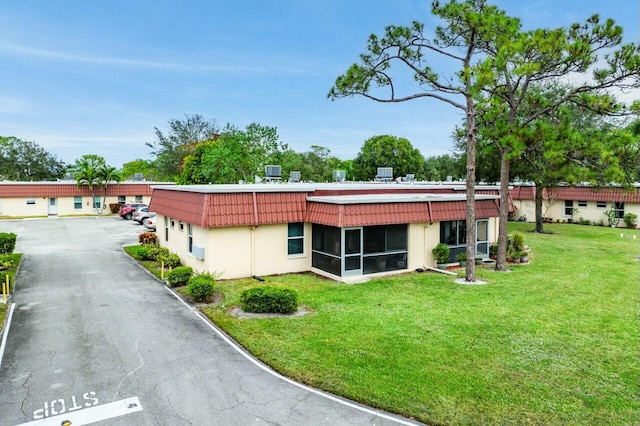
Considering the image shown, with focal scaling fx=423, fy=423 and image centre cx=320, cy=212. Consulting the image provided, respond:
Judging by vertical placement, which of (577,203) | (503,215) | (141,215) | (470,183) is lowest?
(141,215)

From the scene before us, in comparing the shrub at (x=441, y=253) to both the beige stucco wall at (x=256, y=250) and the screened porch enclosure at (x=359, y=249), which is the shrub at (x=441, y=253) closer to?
the beige stucco wall at (x=256, y=250)

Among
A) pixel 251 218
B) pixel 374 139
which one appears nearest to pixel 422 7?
pixel 251 218

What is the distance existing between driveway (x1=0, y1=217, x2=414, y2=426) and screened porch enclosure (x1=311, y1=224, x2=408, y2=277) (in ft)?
18.7

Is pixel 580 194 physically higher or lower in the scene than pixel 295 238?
higher

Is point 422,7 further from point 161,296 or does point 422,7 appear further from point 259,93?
point 259,93

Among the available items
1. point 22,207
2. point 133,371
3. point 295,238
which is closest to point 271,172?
point 295,238

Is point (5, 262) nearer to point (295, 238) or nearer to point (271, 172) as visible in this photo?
point (295, 238)

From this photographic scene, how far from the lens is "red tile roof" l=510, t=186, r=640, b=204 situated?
31.8 metres

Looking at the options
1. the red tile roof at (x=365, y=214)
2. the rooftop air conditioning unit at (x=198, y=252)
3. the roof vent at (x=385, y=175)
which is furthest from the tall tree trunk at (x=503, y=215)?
the roof vent at (x=385, y=175)

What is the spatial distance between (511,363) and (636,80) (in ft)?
37.9

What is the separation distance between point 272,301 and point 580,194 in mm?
32571

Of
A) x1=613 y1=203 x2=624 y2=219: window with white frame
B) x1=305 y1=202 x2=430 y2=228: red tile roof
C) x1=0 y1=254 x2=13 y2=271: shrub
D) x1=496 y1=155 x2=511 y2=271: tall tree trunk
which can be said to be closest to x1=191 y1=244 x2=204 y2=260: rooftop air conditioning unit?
x1=305 y1=202 x2=430 y2=228: red tile roof

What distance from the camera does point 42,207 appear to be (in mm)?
39531

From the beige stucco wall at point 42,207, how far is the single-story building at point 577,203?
129 feet
